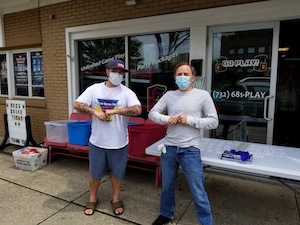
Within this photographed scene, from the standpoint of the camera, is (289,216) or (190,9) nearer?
(289,216)

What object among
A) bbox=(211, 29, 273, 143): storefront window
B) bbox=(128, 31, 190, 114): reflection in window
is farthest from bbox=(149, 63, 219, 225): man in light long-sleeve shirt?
bbox=(128, 31, 190, 114): reflection in window

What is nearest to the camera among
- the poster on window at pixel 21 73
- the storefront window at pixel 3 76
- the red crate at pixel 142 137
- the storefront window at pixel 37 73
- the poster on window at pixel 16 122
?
the red crate at pixel 142 137

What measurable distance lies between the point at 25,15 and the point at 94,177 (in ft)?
14.7

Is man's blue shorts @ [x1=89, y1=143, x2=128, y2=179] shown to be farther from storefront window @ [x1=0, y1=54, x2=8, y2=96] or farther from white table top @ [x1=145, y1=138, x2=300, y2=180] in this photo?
storefront window @ [x1=0, y1=54, x2=8, y2=96]

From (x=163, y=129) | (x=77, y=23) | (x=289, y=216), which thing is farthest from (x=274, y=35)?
(x=77, y=23)

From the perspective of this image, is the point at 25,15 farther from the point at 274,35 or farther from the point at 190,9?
the point at 274,35

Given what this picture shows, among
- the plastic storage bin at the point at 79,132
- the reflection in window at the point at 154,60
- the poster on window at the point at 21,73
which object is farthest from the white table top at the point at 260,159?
the poster on window at the point at 21,73

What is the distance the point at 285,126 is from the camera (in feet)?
12.4

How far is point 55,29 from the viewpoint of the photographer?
5195mm

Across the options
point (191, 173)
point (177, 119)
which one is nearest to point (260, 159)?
point (191, 173)

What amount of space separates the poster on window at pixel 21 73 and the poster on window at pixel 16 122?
1.07m

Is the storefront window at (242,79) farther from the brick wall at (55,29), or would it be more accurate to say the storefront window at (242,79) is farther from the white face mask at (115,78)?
the white face mask at (115,78)

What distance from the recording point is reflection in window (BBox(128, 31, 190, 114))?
4.20 metres

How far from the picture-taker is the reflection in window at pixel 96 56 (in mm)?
4793
